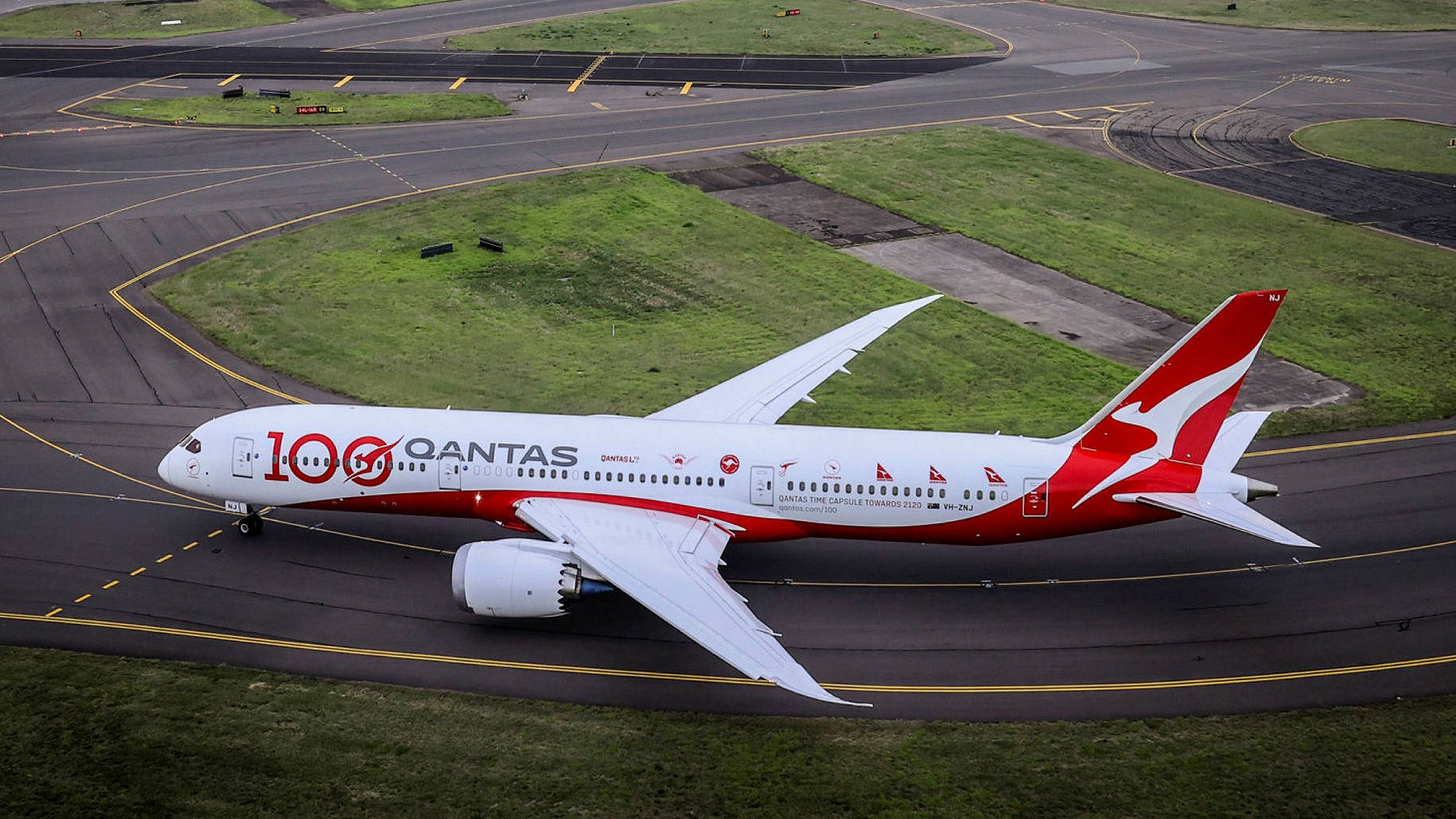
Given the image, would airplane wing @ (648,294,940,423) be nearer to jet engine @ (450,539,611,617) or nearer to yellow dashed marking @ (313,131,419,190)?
jet engine @ (450,539,611,617)

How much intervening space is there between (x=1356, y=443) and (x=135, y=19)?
4816 inches

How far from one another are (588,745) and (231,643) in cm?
1252

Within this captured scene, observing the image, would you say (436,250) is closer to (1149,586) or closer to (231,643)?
(231,643)

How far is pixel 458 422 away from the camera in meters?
42.3

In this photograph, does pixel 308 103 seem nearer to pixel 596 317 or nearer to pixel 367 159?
pixel 367 159

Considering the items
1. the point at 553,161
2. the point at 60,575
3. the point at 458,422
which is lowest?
the point at 60,575

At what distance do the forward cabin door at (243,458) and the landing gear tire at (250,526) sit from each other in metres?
2.01

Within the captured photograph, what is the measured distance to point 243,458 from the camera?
140ft

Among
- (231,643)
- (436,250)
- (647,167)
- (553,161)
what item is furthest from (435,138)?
(231,643)

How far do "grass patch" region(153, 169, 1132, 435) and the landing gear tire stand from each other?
412 inches

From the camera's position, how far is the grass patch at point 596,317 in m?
54.3

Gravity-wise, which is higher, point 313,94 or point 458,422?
point 313,94

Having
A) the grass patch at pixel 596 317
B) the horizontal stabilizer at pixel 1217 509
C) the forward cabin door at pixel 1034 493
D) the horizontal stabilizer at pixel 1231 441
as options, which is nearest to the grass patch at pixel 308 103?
the grass patch at pixel 596 317

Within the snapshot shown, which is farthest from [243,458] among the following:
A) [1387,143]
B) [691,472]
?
[1387,143]
